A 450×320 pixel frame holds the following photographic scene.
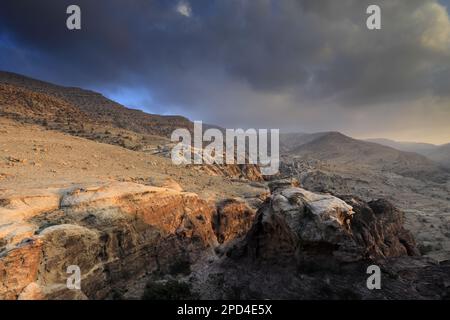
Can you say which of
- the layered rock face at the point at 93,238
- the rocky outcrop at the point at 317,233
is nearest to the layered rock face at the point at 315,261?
the rocky outcrop at the point at 317,233

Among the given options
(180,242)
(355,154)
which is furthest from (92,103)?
(355,154)

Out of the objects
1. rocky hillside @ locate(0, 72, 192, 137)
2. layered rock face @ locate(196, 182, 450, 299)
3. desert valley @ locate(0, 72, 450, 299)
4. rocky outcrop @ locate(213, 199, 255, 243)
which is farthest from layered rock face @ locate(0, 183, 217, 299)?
rocky hillside @ locate(0, 72, 192, 137)

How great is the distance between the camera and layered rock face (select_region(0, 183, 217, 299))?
7422mm

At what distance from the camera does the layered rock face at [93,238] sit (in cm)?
742

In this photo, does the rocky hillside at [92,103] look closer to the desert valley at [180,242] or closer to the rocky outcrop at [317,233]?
the desert valley at [180,242]

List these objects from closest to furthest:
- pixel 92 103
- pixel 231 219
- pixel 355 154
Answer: pixel 231 219 < pixel 92 103 < pixel 355 154

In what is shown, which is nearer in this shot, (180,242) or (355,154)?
(180,242)

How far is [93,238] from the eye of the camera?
30.1ft

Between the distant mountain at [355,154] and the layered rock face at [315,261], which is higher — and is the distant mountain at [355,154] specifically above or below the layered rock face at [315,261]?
above

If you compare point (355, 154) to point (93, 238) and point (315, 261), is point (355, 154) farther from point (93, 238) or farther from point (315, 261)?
Result: point (93, 238)

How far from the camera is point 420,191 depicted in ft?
180

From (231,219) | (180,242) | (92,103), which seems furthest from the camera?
(92,103)
